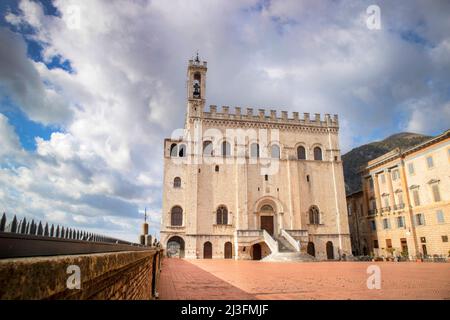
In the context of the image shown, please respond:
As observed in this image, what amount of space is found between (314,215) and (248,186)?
8.37 meters

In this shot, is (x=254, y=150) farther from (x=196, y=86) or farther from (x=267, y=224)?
(x=196, y=86)

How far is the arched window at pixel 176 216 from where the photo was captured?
32219mm

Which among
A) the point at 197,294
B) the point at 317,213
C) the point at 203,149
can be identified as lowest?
the point at 197,294

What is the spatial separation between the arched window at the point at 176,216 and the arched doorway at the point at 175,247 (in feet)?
4.83

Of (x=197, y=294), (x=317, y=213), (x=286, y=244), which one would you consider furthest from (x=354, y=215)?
(x=197, y=294)

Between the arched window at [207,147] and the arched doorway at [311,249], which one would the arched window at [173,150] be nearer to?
the arched window at [207,147]

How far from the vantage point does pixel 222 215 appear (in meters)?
33.1

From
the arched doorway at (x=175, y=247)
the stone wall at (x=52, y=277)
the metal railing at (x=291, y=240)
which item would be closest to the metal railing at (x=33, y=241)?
the stone wall at (x=52, y=277)

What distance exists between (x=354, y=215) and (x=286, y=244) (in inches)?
650

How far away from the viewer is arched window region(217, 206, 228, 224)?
33.0m

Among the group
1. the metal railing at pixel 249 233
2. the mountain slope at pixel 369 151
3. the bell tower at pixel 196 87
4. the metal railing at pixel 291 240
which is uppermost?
the mountain slope at pixel 369 151
